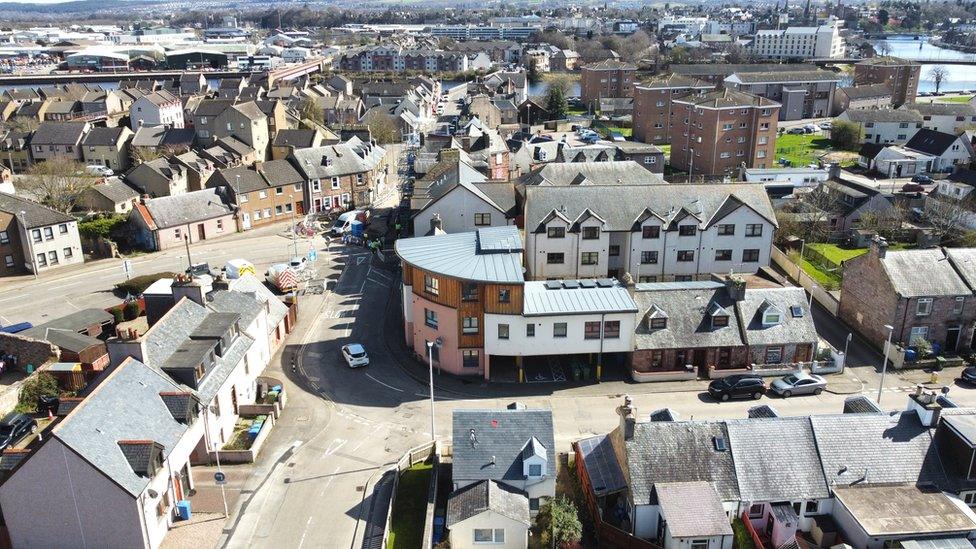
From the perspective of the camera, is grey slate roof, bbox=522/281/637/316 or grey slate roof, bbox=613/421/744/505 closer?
grey slate roof, bbox=613/421/744/505

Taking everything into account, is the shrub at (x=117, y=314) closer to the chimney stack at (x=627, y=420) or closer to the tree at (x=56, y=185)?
the tree at (x=56, y=185)

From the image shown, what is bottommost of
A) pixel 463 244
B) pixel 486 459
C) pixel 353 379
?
pixel 353 379

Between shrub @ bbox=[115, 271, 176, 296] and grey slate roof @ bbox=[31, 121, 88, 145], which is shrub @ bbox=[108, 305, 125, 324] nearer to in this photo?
shrub @ bbox=[115, 271, 176, 296]

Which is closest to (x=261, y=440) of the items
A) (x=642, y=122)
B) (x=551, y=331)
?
(x=551, y=331)

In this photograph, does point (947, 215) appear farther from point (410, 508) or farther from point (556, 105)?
point (556, 105)

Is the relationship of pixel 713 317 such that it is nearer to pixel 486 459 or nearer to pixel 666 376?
pixel 666 376

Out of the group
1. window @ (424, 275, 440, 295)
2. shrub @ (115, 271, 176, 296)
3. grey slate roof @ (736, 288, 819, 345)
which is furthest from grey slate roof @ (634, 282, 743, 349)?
shrub @ (115, 271, 176, 296)

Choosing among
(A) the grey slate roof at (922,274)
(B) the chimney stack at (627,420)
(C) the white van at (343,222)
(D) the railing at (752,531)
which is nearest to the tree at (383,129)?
(C) the white van at (343,222)

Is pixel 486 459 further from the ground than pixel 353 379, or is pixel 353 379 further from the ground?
pixel 486 459
